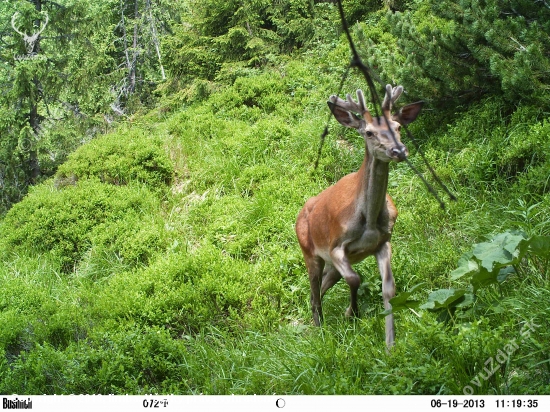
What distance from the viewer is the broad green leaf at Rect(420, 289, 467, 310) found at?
12.3 feet

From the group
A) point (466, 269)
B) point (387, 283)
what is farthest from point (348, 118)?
point (466, 269)

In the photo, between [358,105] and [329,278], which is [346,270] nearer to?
[329,278]

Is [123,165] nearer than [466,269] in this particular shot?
No

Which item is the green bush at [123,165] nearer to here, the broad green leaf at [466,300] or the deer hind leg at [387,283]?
the deer hind leg at [387,283]

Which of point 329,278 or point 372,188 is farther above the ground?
point 372,188

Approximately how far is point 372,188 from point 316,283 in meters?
1.48

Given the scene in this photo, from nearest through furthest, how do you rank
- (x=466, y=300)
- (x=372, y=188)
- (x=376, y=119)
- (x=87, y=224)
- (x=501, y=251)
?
1. (x=501, y=251)
2. (x=466, y=300)
3. (x=376, y=119)
4. (x=372, y=188)
5. (x=87, y=224)

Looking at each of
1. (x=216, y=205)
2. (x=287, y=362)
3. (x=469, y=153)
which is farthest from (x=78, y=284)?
(x=469, y=153)

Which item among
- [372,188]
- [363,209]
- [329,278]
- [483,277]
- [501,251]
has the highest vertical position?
[372,188]

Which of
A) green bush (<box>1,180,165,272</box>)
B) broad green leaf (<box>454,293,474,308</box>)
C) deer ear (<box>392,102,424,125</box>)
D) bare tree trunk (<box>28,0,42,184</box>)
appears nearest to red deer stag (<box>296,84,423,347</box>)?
deer ear (<box>392,102,424,125</box>)

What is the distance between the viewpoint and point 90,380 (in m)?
4.91

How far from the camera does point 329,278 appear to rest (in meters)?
5.46

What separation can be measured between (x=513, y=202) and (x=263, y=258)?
9.94 ft

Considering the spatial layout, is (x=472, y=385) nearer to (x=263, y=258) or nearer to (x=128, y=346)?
(x=128, y=346)
